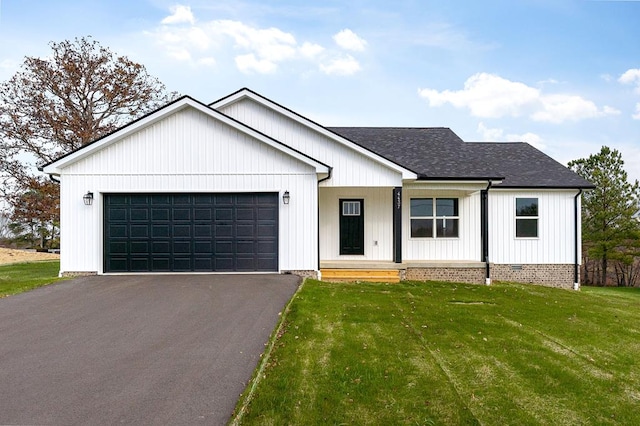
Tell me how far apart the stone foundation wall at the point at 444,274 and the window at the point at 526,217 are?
2.41 meters

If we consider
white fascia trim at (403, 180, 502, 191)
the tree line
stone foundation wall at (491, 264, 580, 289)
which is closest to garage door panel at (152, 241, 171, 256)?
white fascia trim at (403, 180, 502, 191)

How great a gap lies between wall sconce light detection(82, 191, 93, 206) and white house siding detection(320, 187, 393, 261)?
7044 millimetres

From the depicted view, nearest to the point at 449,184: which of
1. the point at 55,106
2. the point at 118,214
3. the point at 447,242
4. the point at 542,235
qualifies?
the point at 447,242

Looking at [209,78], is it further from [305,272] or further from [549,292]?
[549,292]

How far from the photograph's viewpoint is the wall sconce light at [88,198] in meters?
11.6

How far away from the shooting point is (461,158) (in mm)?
14914

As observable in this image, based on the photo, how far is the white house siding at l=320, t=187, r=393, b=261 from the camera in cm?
1407

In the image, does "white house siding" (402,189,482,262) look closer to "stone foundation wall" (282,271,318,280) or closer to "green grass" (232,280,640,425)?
"stone foundation wall" (282,271,318,280)

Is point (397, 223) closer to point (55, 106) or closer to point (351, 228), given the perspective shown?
point (351, 228)

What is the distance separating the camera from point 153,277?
1143 centimetres

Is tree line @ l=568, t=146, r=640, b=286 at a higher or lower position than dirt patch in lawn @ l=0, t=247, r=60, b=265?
higher

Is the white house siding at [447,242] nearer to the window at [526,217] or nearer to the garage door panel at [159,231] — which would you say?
the window at [526,217]

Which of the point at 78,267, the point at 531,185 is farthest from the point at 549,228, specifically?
the point at 78,267

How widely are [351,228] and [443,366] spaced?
9.15m
